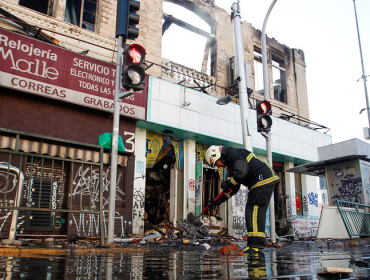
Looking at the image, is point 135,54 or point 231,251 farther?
point 135,54

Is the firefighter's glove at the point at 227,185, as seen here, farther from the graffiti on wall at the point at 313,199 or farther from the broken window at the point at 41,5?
the graffiti on wall at the point at 313,199

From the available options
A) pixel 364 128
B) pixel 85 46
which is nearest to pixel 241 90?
pixel 85 46

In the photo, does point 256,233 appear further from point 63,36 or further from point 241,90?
point 63,36

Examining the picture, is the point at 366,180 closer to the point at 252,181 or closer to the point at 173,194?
the point at 173,194

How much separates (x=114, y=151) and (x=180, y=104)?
6.21m

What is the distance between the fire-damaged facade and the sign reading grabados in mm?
30

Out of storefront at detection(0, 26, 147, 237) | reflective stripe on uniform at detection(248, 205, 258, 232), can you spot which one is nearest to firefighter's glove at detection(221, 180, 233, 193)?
reflective stripe on uniform at detection(248, 205, 258, 232)

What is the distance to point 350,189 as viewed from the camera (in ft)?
38.2

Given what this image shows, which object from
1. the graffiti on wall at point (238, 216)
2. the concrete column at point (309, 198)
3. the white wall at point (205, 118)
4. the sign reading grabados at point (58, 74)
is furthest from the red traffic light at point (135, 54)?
the concrete column at point (309, 198)

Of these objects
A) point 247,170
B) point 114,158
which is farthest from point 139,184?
point 247,170

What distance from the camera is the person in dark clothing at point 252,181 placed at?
554 cm

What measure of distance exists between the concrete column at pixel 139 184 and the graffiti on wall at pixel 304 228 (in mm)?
7897

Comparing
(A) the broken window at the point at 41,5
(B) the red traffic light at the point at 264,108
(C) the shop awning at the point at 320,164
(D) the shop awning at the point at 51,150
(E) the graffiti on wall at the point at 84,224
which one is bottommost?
(E) the graffiti on wall at the point at 84,224

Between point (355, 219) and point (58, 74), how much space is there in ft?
32.0
